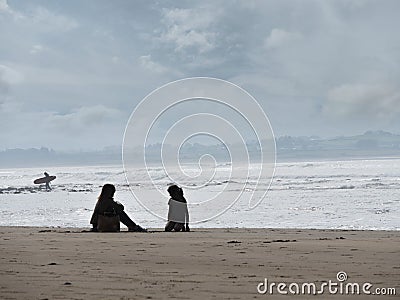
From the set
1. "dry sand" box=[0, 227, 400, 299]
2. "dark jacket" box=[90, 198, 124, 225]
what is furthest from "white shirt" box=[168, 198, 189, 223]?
"dry sand" box=[0, 227, 400, 299]

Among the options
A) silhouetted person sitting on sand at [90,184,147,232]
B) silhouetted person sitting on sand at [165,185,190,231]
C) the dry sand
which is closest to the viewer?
the dry sand

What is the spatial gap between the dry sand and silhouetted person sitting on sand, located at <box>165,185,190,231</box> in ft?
6.87

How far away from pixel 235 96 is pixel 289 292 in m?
5.27

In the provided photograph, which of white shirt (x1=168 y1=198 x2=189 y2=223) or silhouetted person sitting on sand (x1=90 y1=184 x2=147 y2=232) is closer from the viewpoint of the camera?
silhouetted person sitting on sand (x1=90 y1=184 x2=147 y2=232)

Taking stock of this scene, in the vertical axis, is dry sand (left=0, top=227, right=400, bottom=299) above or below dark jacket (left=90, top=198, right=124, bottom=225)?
below

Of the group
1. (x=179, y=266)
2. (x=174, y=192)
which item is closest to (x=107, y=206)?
(x=174, y=192)

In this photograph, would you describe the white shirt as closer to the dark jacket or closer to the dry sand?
the dark jacket

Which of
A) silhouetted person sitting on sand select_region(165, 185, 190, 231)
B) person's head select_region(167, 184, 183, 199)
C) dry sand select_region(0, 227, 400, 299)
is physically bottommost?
dry sand select_region(0, 227, 400, 299)

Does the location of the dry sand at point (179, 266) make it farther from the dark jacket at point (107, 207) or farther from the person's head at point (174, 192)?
the person's head at point (174, 192)

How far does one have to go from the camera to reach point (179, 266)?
663cm

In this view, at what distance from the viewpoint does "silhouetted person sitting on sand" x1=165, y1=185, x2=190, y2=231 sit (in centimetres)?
1157

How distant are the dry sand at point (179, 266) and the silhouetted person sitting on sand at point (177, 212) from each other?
2093 mm

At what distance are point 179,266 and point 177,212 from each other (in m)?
5.12

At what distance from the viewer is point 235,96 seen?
32.6 feet
